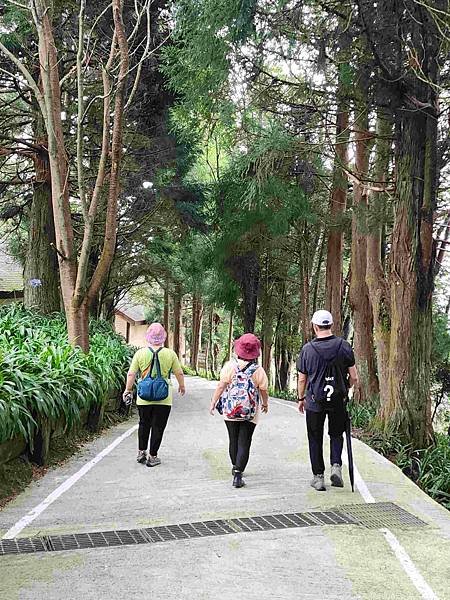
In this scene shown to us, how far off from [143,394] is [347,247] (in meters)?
17.9

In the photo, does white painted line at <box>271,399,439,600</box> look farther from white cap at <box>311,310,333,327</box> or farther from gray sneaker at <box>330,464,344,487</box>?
white cap at <box>311,310,333,327</box>

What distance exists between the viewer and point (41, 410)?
7.40m

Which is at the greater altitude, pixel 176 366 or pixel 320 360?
pixel 320 360

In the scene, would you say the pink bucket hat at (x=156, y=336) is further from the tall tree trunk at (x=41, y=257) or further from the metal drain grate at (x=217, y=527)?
the tall tree trunk at (x=41, y=257)

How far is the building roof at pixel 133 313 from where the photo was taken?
50.8 meters

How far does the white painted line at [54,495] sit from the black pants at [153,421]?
768 millimetres

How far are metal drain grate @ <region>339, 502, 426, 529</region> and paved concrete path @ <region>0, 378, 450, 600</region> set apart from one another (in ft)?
0.47

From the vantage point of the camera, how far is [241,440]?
7.07 meters

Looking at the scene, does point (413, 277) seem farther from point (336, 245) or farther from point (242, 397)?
point (336, 245)

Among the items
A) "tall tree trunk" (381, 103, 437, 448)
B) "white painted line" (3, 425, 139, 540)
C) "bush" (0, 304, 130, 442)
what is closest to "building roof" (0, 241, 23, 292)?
"bush" (0, 304, 130, 442)

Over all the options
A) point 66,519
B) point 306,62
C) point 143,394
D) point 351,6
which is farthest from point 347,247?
point 66,519

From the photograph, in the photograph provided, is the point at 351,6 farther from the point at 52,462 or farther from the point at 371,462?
the point at 52,462

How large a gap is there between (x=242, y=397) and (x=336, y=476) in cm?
125

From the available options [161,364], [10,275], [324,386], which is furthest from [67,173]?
[10,275]
